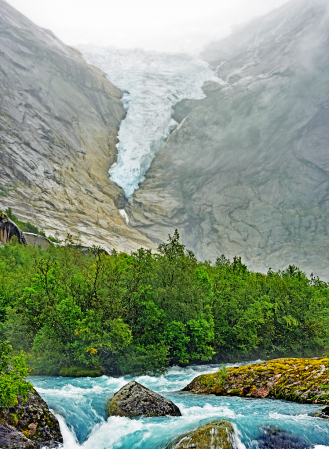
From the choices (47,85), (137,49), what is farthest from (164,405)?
(137,49)

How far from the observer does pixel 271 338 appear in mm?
25453

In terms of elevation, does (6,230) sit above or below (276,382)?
above

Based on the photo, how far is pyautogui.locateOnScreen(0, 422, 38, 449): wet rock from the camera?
27.2 ft

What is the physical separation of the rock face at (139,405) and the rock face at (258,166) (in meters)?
90.9

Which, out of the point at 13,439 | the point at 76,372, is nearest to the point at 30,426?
the point at 13,439

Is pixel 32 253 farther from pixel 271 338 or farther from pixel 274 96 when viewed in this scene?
pixel 274 96

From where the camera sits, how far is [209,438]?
8.88 m

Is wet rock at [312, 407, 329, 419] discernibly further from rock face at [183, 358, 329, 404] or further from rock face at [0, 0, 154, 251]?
rock face at [0, 0, 154, 251]

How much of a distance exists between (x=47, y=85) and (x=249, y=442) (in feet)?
431

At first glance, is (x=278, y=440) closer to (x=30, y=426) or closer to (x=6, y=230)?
(x=30, y=426)

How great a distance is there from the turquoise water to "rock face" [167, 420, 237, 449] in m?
0.33

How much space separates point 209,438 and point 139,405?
12.0ft

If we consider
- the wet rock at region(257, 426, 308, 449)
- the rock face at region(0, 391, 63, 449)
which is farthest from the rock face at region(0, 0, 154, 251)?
the wet rock at region(257, 426, 308, 449)

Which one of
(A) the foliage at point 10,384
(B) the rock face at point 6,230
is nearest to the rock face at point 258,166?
(B) the rock face at point 6,230
